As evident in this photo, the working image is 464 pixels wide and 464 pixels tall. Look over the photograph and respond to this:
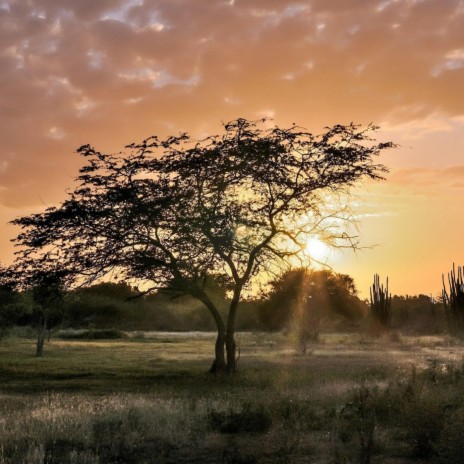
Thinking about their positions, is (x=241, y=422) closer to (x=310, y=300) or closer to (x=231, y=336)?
(x=231, y=336)

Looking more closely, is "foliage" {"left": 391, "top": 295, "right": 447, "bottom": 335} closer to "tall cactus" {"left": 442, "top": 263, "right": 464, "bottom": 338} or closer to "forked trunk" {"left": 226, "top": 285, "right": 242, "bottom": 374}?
"tall cactus" {"left": 442, "top": 263, "right": 464, "bottom": 338}

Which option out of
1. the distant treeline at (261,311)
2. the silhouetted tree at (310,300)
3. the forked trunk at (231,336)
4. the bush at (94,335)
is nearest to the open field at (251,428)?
the forked trunk at (231,336)

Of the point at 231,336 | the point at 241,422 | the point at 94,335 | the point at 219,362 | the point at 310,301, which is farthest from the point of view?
the point at 94,335

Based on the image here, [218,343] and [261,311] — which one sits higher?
[261,311]

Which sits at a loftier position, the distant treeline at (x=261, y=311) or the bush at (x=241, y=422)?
the distant treeline at (x=261, y=311)

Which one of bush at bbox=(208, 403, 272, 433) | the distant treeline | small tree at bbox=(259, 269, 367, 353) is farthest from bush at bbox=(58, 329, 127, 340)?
bush at bbox=(208, 403, 272, 433)

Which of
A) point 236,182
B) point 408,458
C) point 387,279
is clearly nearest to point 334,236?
point 236,182

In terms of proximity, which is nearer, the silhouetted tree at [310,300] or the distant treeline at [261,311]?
the distant treeline at [261,311]

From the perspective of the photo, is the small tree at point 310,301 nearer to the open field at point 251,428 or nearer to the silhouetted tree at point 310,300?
the silhouetted tree at point 310,300

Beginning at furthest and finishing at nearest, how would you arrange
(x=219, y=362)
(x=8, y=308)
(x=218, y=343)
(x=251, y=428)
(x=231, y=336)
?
1. (x=8, y=308)
2. (x=218, y=343)
3. (x=231, y=336)
4. (x=219, y=362)
5. (x=251, y=428)

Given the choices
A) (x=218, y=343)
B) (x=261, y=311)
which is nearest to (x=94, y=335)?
(x=261, y=311)

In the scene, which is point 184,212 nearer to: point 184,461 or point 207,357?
point 207,357

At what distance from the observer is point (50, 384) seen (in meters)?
23.5

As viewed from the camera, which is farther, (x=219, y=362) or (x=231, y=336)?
(x=231, y=336)
